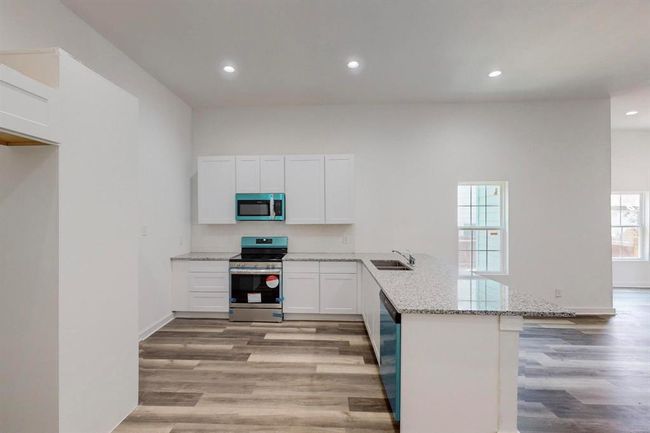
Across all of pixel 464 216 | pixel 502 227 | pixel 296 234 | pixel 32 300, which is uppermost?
pixel 464 216

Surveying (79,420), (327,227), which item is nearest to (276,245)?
(327,227)

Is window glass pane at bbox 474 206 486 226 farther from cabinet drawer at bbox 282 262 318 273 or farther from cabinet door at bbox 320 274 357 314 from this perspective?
cabinet drawer at bbox 282 262 318 273

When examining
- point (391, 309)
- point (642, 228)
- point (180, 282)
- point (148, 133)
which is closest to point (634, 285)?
point (642, 228)

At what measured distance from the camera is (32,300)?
159 centimetres

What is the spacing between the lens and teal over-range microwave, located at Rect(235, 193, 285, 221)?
4.22 meters

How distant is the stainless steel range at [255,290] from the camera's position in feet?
13.1

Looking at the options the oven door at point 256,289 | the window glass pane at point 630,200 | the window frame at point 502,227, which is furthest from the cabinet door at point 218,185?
the window glass pane at point 630,200

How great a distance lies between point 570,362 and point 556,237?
82.8 inches

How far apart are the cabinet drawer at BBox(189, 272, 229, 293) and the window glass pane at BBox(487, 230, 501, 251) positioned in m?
3.90

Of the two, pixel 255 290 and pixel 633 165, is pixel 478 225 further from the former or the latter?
pixel 633 165

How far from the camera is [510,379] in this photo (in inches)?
70.7

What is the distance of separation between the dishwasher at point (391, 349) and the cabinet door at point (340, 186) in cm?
201

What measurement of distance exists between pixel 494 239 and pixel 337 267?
251 cm

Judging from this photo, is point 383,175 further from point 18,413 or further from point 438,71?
point 18,413
